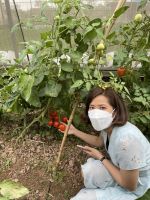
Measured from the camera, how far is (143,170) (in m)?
1.97

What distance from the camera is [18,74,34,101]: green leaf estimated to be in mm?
1971

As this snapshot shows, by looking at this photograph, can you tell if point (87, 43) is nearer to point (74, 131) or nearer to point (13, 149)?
point (74, 131)

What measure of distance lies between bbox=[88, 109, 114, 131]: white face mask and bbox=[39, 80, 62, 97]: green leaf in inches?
12.8

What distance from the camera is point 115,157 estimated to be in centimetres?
193

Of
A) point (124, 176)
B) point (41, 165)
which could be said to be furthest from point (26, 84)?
point (124, 176)

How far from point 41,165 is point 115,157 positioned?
25.4 inches

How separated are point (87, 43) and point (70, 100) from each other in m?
0.41

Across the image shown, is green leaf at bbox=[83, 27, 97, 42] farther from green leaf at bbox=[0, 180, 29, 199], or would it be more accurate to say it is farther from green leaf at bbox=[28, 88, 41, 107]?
green leaf at bbox=[0, 180, 29, 199]

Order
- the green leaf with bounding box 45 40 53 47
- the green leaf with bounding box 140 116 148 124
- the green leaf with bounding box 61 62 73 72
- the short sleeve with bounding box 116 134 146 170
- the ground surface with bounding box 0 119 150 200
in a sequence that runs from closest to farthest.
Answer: the short sleeve with bounding box 116 134 146 170
the green leaf with bounding box 45 40 53 47
the green leaf with bounding box 61 62 73 72
the ground surface with bounding box 0 119 150 200
the green leaf with bounding box 140 116 148 124

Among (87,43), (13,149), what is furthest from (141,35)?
(13,149)

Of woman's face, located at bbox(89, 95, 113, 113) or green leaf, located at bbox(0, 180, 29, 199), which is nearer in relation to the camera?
green leaf, located at bbox(0, 180, 29, 199)

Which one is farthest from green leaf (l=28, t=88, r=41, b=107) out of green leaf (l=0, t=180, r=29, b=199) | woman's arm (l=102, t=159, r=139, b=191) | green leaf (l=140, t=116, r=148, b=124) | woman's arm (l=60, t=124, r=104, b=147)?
green leaf (l=0, t=180, r=29, b=199)

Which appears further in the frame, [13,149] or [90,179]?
[13,149]

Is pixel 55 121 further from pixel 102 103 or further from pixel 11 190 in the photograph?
pixel 11 190
